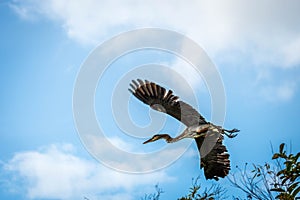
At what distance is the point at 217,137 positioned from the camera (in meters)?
6.82

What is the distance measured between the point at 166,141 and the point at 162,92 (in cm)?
92

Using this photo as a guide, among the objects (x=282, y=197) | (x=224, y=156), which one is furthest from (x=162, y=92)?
(x=282, y=197)

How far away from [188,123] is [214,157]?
2.96 ft

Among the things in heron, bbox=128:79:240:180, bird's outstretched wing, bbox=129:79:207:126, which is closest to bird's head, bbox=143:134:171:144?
heron, bbox=128:79:240:180

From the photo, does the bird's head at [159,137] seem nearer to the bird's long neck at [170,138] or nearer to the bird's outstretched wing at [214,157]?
the bird's long neck at [170,138]

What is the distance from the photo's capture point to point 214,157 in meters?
7.14

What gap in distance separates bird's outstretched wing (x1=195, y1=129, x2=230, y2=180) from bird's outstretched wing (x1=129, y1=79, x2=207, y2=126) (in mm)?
381

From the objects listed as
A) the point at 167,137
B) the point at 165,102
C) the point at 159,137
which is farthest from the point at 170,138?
the point at 165,102

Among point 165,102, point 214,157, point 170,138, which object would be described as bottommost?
point 214,157

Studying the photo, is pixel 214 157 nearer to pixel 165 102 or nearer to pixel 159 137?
pixel 159 137

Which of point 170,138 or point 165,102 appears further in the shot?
point 170,138

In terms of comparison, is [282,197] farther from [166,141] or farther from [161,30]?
[161,30]

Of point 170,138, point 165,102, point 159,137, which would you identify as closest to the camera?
point 165,102

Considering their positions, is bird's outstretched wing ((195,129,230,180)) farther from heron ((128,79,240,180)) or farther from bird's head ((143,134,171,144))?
bird's head ((143,134,171,144))
